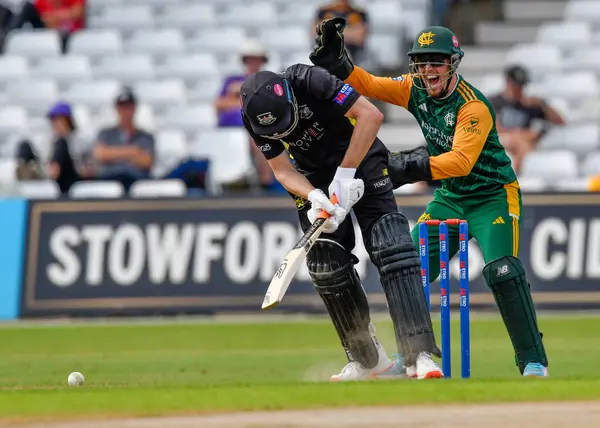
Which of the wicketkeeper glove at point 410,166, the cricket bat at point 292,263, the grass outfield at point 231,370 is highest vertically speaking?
the wicketkeeper glove at point 410,166

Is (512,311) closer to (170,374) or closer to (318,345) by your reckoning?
(170,374)

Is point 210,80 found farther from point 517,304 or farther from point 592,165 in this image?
point 517,304

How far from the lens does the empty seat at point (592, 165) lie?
14055 mm

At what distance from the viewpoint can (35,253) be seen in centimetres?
1325

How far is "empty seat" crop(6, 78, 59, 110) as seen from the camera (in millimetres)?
16719

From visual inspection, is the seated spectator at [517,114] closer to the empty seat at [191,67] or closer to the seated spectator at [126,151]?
the seated spectator at [126,151]

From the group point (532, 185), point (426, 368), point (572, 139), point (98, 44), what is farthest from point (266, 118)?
point (98, 44)

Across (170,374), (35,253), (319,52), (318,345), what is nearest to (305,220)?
(319,52)

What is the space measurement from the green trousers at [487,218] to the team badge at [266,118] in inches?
49.0

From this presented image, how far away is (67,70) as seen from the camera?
17016mm

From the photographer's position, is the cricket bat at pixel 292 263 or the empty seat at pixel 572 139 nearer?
the cricket bat at pixel 292 263

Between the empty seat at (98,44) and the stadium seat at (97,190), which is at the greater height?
the empty seat at (98,44)

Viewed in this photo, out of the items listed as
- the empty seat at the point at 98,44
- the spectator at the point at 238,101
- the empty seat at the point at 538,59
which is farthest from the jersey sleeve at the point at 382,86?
the empty seat at the point at 98,44

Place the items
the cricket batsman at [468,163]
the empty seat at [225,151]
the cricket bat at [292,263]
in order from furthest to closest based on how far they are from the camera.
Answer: the empty seat at [225,151] → the cricket batsman at [468,163] → the cricket bat at [292,263]
